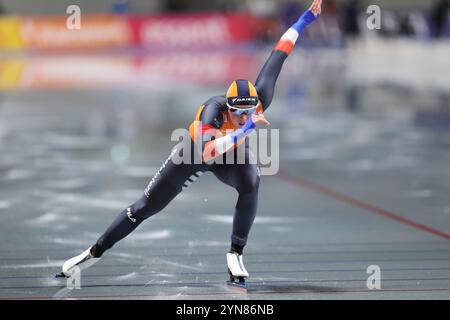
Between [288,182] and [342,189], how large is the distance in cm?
80

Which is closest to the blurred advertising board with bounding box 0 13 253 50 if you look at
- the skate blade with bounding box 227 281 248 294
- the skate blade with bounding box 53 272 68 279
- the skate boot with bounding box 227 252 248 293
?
the skate blade with bounding box 53 272 68 279

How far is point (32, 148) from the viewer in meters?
13.4

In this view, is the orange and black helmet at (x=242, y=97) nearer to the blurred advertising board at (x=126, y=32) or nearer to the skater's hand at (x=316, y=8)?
the skater's hand at (x=316, y=8)

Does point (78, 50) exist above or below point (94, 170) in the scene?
above

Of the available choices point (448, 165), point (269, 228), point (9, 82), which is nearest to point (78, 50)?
point (9, 82)

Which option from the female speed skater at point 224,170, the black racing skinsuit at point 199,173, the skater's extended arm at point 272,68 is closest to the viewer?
the female speed skater at point 224,170

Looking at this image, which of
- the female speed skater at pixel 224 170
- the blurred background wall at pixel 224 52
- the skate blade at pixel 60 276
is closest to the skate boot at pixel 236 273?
the female speed skater at pixel 224 170

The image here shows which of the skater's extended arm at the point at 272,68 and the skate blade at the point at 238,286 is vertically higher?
the skater's extended arm at the point at 272,68

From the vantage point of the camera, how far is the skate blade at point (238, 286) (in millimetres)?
6168

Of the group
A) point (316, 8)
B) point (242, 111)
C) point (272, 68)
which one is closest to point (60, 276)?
point (242, 111)

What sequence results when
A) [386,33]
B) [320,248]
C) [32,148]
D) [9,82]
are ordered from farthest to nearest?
[386,33]
[9,82]
[32,148]
[320,248]

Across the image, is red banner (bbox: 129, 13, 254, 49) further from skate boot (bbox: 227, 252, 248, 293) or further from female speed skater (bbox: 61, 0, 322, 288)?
skate boot (bbox: 227, 252, 248, 293)

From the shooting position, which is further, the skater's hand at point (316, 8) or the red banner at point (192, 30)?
the red banner at point (192, 30)
